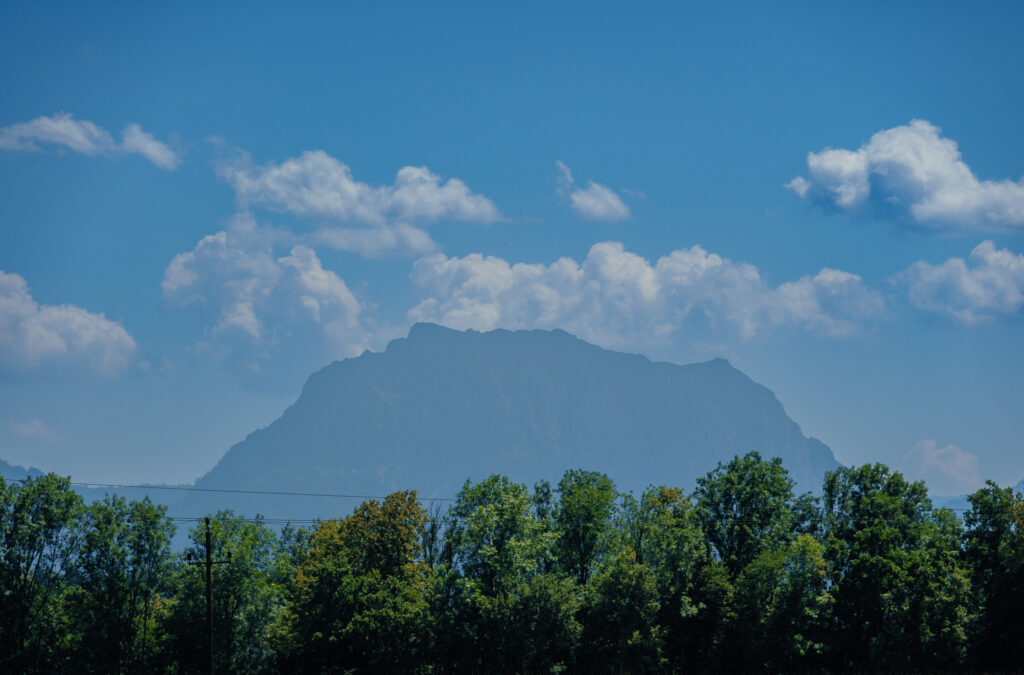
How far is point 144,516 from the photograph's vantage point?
7531 centimetres

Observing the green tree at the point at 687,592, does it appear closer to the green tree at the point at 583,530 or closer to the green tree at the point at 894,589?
the green tree at the point at 583,530

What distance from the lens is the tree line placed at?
6594cm

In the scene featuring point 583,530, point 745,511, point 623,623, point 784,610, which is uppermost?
point 745,511

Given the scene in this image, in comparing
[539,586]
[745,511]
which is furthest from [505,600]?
[745,511]

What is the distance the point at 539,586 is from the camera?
6569 cm

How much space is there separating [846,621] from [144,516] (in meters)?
57.5

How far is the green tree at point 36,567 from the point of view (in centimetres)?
7175

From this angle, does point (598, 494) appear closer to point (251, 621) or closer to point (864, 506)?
point (864, 506)

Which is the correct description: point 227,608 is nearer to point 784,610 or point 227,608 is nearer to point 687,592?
point 687,592

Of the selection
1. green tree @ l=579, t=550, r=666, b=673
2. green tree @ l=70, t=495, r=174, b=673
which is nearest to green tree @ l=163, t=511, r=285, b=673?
green tree @ l=70, t=495, r=174, b=673

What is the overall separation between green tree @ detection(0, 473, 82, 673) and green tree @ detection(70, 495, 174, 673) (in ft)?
5.48

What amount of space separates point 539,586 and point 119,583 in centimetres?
3491

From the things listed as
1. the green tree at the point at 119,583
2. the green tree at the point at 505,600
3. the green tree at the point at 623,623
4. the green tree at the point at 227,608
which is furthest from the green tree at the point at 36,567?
the green tree at the point at 623,623

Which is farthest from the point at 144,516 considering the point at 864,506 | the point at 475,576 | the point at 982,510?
the point at 982,510
